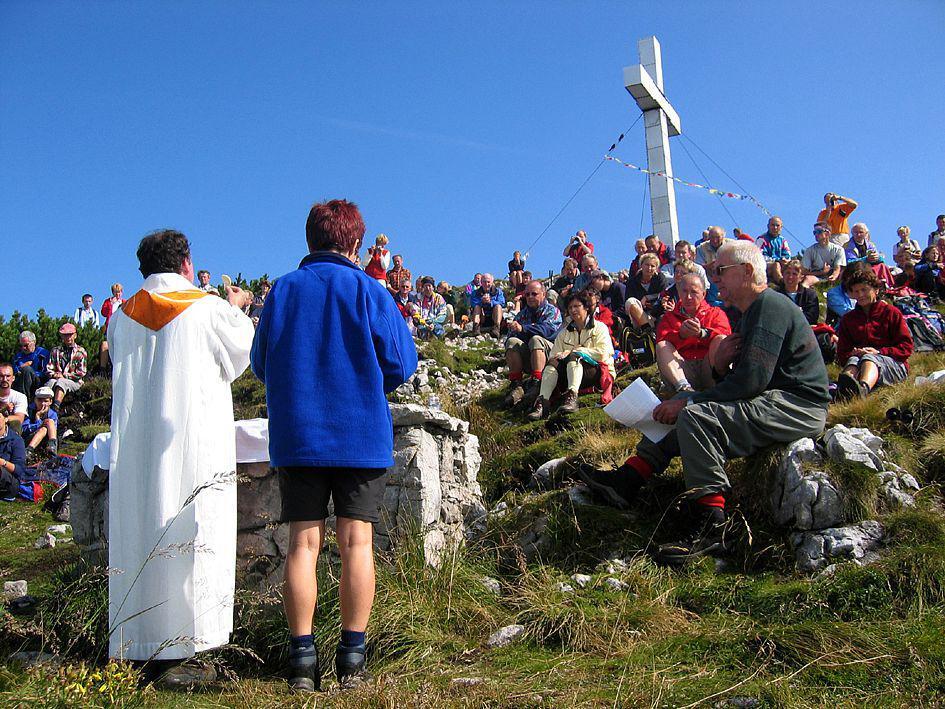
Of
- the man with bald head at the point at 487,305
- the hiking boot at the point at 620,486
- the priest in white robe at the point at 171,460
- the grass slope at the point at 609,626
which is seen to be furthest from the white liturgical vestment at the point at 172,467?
the man with bald head at the point at 487,305

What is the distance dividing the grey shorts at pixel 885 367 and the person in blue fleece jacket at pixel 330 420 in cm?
469

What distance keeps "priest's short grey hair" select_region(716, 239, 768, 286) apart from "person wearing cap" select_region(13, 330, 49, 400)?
11514mm

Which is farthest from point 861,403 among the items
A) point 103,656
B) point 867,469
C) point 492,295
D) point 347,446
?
point 492,295

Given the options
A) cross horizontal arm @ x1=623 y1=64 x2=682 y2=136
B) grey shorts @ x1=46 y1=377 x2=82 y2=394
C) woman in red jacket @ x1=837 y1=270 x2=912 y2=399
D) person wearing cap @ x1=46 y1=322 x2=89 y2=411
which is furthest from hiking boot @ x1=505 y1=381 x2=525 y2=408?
cross horizontal arm @ x1=623 y1=64 x2=682 y2=136

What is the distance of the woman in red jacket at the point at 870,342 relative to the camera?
684 centimetres

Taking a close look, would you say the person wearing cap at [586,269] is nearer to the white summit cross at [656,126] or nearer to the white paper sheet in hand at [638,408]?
the white summit cross at [656,126]

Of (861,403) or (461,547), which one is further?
(861,403)

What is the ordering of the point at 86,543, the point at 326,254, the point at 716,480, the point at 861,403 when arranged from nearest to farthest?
the point at 326,254, the point at 716,480, the point at 86,543, the point at 861,403

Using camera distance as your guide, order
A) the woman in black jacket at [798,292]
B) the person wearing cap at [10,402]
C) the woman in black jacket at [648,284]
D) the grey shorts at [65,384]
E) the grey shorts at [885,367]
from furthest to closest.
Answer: the grey shorts at [65,384]
the woman in black jacket at [648,284]
the person wearing cap at [10,402]
the woman in black jacket at [798,292]
the grey shorts at [885,367]

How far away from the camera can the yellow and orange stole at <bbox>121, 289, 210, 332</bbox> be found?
4336 millimetres

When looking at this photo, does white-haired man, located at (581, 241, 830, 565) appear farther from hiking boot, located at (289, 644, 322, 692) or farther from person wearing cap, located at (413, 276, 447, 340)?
person wearing cap, located at (413, 276, 447, 340)

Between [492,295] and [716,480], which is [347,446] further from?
[492,295]

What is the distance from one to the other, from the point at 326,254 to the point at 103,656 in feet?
7.98

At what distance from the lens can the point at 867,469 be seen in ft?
16.1
